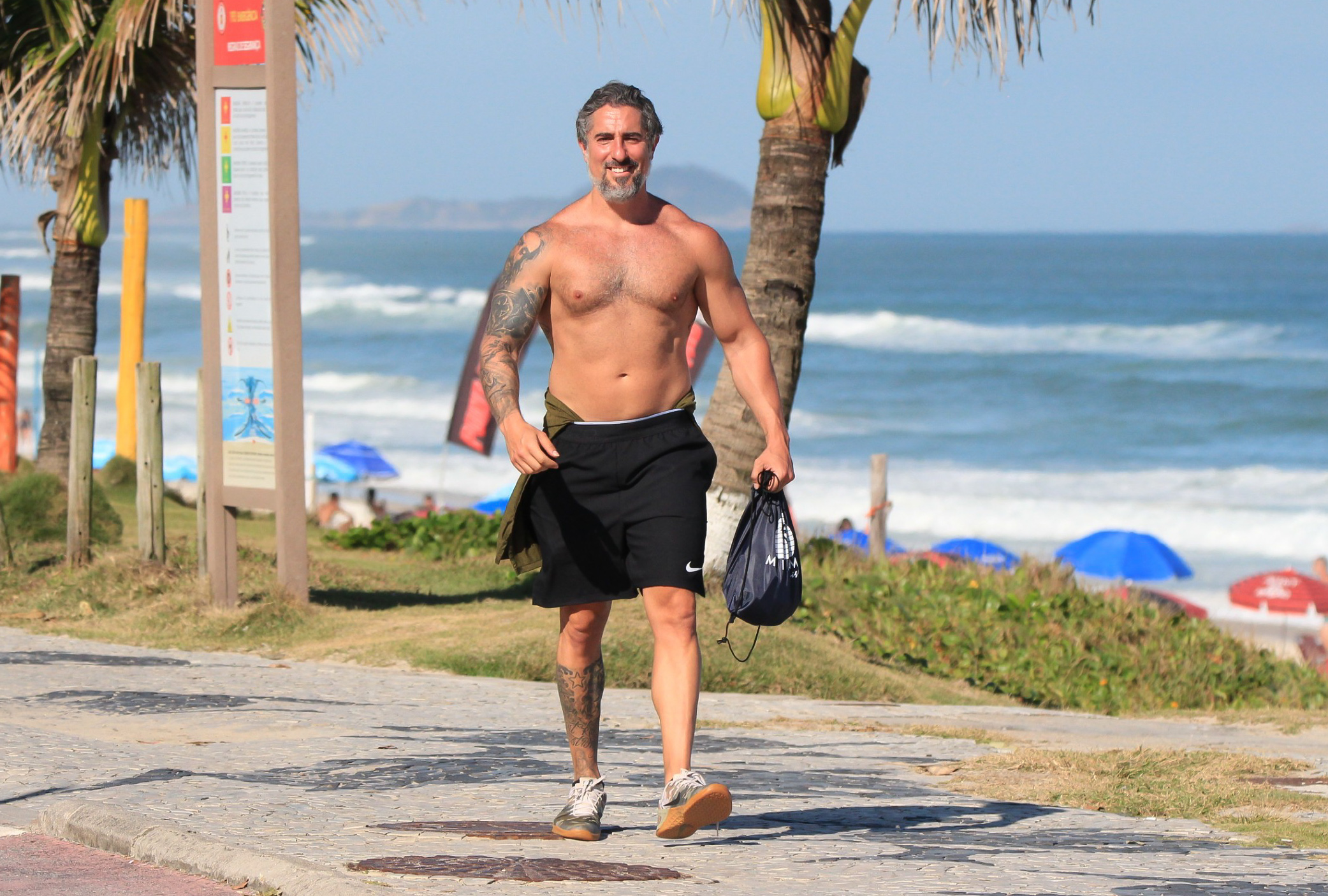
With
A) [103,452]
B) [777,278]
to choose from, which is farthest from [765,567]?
[103,452]

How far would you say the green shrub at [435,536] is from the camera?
1398cm

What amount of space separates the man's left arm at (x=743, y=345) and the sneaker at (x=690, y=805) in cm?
81

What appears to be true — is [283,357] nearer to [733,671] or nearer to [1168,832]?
[733,671]

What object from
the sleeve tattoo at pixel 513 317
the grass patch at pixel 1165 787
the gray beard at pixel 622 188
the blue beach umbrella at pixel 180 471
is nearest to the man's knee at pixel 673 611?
the sleeve tattoo at pixel 513 317

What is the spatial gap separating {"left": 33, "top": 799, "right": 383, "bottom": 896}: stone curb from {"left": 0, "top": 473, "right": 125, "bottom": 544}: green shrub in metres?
7.61

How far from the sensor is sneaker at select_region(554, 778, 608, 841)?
4262mm

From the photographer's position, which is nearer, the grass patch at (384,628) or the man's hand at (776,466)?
the man's hand at (776,466)

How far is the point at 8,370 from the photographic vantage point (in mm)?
15836

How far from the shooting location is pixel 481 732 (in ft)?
21.0

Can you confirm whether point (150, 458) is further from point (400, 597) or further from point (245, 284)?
point (400, 597)

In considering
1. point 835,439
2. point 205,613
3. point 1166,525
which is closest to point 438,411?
point 835,439

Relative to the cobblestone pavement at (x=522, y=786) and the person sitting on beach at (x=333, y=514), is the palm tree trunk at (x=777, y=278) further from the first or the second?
the person sitting on beach at (x=333, y=514)

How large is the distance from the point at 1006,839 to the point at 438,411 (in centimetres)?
4287

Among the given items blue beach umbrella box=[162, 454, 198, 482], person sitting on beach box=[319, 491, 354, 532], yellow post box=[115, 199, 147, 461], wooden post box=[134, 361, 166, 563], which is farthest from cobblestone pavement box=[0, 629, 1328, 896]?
blue beach umbrella box=[162, 454, 198, 482]
